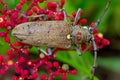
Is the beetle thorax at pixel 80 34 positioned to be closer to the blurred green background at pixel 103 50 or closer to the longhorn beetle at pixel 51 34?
the longhorn beetle at pixel 51 34

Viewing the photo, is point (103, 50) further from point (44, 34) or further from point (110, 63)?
point (44, 34)

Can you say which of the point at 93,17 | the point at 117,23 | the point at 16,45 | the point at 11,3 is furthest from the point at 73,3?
the point at 16,45

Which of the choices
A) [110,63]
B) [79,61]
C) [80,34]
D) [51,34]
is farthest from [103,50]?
[51,34]

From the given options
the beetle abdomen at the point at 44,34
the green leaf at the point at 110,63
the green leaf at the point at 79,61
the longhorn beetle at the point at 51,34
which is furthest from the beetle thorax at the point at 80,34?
Result: the green leaf at the point at 110,63

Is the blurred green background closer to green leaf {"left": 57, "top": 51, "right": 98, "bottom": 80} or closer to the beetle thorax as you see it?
green leaf {"left": 57, "top": 51, "right": 98, "bottom": 80}

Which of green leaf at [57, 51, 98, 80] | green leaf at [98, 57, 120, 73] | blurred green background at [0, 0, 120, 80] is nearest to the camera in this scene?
green leaf at [57, 51, 98, 80]

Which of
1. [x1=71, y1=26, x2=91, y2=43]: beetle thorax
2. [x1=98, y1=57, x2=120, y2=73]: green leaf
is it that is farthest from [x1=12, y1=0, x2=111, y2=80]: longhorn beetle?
[x1=98, y1=57, x2=120, y2=73]: green leaf
